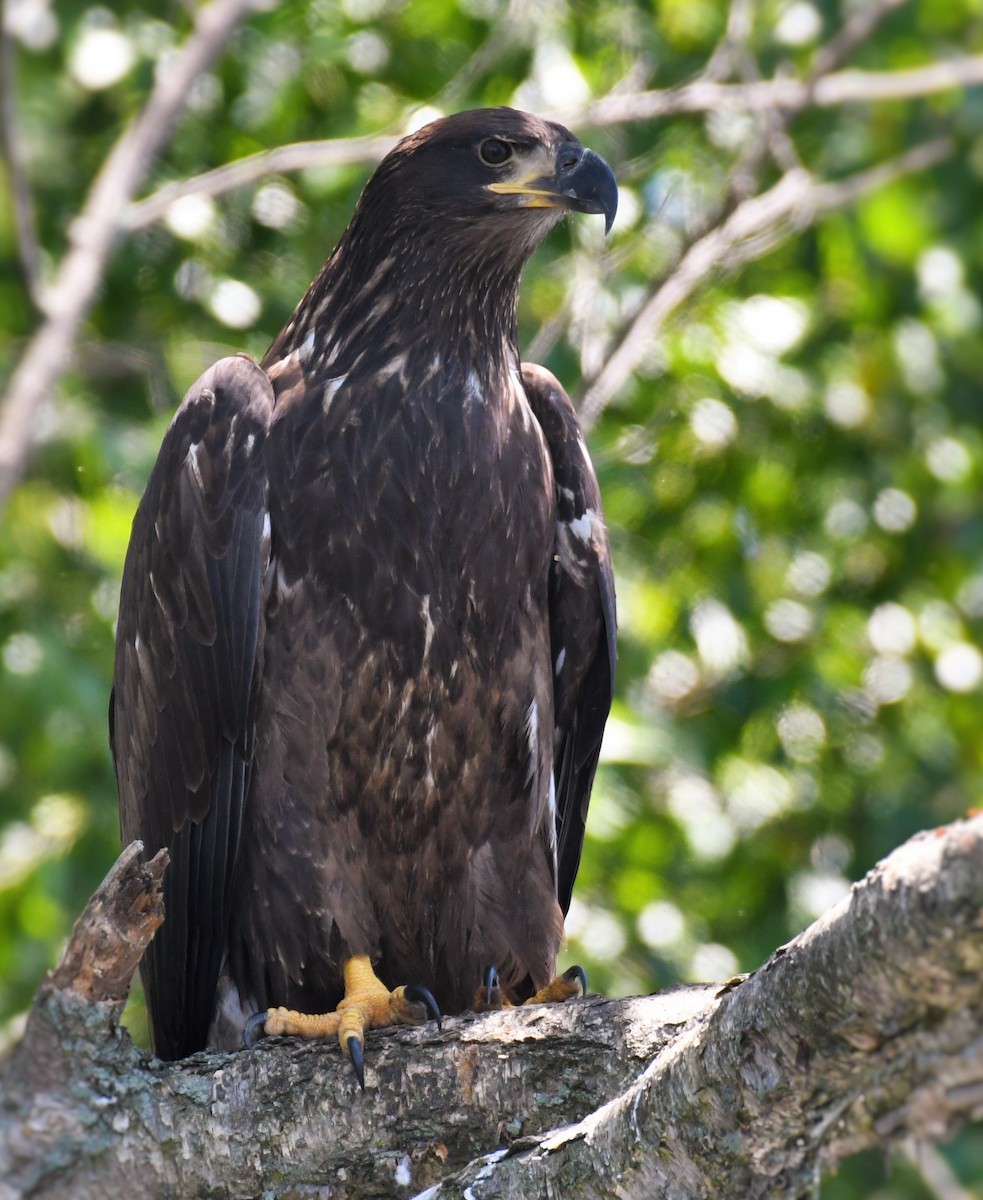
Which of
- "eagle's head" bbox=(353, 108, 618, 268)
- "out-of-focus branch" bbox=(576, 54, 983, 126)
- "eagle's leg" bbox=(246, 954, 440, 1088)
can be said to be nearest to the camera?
"eagle's leg" bbox=(246, 954, 440, 1088)

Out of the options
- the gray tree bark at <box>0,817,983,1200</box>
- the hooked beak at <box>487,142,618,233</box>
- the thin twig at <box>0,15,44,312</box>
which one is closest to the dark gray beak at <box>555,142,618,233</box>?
the hooked beak at <box>487,142,618,233</box>

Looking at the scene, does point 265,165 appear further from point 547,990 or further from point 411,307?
point 547,990

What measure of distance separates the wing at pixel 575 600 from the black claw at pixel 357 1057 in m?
1.20

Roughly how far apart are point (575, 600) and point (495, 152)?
109 centimetres

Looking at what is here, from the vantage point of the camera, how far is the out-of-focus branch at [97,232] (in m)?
6.00

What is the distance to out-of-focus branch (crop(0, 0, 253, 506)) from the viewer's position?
19.7 feet

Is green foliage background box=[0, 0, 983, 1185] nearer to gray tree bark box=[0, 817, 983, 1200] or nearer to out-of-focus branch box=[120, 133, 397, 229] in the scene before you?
out-of-focus branch box=[120, 133, 397, 229]

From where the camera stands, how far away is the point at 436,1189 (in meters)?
2.93

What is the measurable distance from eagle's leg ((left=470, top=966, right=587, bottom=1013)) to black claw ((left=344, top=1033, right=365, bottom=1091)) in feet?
1.16

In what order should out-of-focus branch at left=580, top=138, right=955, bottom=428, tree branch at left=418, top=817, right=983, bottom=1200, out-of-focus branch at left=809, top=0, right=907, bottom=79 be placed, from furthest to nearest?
out-of-focus branch at left=809, top=0, right=907, bottom=79 < out-of-focus branch at left=580, top=138, right=955, bottom=428 < tree branch at left=418, top=817, right=983, bottom=1200

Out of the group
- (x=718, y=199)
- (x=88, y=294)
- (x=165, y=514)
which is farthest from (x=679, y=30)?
(x=165, y=514)

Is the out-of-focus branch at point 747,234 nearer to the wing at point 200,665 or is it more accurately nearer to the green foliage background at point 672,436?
the green foliage background at point 672,436

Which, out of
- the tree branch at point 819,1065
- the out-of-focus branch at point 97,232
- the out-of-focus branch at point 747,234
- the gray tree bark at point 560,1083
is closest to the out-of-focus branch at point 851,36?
the out-of-focus branch at point 747,234

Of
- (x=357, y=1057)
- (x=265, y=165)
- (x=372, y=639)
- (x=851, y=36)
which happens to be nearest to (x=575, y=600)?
(x=372, y=639)
